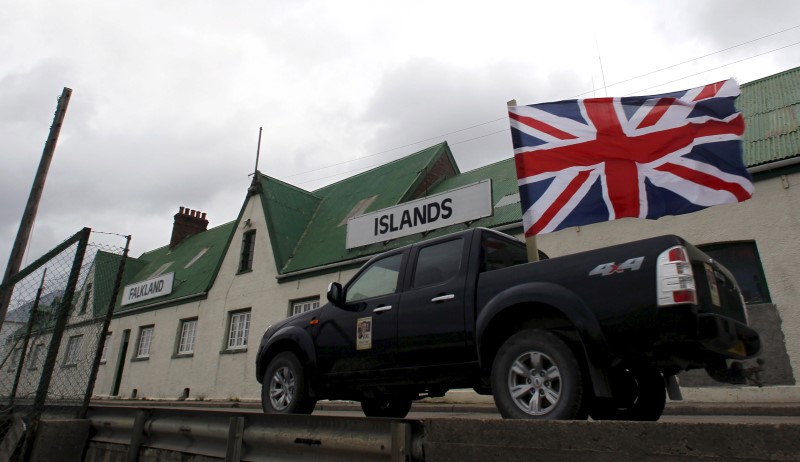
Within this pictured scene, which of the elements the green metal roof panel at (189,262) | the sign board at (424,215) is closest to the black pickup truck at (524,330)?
the sign board at (424,215)

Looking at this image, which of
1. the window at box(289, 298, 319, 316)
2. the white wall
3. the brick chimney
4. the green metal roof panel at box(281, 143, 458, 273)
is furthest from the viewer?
the brick chimney

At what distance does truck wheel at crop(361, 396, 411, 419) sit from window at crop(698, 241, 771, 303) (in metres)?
7.62

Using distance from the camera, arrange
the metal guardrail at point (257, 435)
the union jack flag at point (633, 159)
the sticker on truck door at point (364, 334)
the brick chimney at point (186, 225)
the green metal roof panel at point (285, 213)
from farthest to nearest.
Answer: the brick chimney at point (186, 225) < the green metal roof panel at point (285, 213) < the union jack flag at point (633, 159) < the sticker on truck door at point (364, 334) < the metal guardrail at point (257, 435)

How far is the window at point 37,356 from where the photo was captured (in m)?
6.61

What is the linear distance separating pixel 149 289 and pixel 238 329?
299 inches

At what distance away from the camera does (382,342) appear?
5152mm

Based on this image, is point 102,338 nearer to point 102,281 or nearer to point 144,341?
point 102,281

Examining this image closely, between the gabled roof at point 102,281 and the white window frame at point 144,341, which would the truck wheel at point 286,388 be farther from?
the white window frame at point 144,341

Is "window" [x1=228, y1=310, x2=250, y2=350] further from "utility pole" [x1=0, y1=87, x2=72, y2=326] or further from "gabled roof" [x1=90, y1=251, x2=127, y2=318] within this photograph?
"gabled roof" [x1=90, y1=251, x2=127, y2=318]

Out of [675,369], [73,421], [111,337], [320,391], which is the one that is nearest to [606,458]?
[675,369]

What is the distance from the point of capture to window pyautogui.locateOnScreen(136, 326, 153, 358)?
2422 centimetres

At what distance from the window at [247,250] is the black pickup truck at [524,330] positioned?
15.7 m

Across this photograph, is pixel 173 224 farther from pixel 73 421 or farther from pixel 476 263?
pixel 476 263

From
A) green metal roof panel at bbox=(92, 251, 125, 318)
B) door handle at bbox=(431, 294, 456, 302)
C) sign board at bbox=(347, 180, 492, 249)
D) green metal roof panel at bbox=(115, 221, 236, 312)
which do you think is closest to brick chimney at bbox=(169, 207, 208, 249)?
green metal roof panel at bbox=(115, 221, 236, 312)
